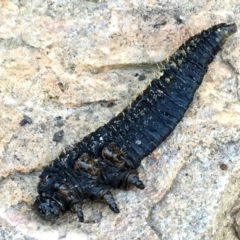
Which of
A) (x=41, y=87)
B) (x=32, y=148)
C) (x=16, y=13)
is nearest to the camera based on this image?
(x=32, y=148)

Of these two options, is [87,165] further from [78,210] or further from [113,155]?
[78,210]

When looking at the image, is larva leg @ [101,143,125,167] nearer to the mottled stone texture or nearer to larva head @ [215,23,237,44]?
the mottled stone texture

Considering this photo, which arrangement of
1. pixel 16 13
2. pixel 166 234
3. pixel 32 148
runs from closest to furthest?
1. pixel 166 234
2. pixel 32 148
3. pixel 16 13

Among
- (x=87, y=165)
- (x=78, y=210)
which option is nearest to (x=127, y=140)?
(x=87, y=165)

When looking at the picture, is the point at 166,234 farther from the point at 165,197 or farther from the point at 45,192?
the point at 45,192

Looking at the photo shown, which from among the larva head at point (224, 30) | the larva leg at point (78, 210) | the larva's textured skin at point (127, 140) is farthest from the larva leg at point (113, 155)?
the larva head at point (224, 30)

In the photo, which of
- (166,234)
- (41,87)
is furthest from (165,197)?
(41,87)

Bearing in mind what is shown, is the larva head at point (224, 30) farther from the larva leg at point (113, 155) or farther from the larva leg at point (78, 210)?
the larva leg at point (78, 210)

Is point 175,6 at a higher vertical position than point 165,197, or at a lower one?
higher

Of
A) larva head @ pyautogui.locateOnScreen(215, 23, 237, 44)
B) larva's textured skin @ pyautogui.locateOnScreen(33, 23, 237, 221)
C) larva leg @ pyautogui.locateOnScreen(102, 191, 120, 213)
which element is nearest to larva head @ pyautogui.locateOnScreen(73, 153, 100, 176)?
larva's textured skin @ pyautogui.locateOnScreen(33, 23, 237, 221)
